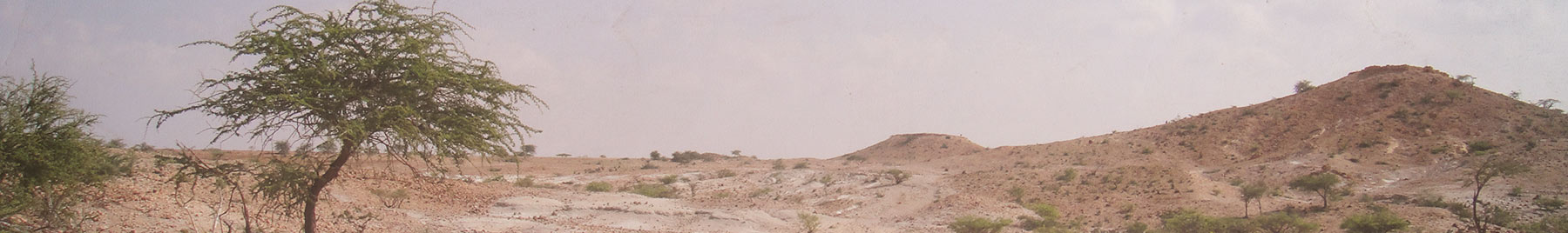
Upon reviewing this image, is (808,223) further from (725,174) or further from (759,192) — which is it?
(725,174)

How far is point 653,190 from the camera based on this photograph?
27.1m

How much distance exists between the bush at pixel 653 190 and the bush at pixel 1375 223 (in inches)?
758

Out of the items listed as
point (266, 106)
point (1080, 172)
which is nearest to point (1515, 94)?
point (1080, 172)

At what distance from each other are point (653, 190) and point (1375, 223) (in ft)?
67.3

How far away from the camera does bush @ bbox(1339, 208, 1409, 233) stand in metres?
15.2

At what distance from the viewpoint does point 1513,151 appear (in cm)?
2794

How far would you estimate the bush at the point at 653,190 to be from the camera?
26.2 meters

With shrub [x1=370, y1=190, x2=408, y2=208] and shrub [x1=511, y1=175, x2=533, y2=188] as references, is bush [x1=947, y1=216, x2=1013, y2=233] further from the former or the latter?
shrub [x1=511, y1=175, x2=533, y2=188]

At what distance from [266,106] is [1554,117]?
46.8 metres

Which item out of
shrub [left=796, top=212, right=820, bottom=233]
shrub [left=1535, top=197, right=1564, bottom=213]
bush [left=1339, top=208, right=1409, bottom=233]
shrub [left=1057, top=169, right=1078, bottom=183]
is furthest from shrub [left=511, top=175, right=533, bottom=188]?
shrub [left=1535, top=197, right=1564, bottom=213]

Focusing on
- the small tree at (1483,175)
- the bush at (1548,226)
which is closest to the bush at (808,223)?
the small tree at (1483,175)

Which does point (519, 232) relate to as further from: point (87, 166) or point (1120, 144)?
point (1120, 144)

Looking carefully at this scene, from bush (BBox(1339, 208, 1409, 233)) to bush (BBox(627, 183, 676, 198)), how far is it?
19.3 m

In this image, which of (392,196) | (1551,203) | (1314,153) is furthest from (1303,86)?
(392,196)
